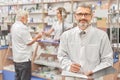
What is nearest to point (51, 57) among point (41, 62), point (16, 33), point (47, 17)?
point (41, 62)

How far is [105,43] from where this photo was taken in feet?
6.61

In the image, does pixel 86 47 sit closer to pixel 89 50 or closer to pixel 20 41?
pixel 89 50

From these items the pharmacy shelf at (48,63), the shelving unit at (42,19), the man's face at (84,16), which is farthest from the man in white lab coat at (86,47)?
the pharmacy shelf at (48,63)

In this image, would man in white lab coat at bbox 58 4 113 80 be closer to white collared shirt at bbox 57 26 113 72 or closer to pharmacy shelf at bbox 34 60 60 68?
white collared shirt at bbox 57 26 113 72

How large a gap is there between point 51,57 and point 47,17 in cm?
278

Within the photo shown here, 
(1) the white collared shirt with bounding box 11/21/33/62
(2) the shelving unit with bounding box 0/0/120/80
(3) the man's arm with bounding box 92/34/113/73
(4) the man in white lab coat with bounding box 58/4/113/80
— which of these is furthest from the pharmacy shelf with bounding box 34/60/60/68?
(3) the man's arm with bounding box 92/34/113/73

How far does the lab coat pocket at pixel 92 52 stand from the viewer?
2.03 m

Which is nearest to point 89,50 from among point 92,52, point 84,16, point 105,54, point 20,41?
point 92,52

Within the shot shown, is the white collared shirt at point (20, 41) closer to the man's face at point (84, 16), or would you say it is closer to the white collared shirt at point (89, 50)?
the white collared shirt at point (89, 50)

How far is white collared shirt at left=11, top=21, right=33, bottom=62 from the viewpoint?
3.47 metres

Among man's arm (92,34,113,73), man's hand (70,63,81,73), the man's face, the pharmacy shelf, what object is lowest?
the pharmacy shelf

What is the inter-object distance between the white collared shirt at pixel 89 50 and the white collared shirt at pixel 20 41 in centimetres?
152

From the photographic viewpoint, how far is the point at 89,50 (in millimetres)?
2049

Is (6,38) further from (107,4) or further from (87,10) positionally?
(87,10)
